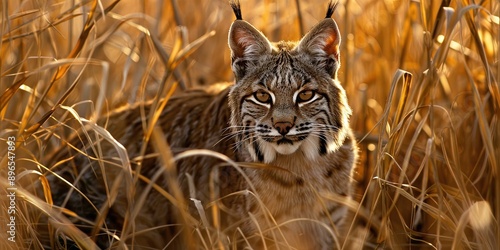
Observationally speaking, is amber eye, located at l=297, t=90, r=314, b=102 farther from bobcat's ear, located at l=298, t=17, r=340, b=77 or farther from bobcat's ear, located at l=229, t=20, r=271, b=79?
bobcat's ear, located at l=229, t=20, r=271, b=79

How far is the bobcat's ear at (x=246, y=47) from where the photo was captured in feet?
14.2

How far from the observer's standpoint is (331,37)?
4.28 metres

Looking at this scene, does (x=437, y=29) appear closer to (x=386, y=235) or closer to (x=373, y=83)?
(x=386, y=235)

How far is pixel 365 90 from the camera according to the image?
215 inches

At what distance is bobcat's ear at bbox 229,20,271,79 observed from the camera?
4.34m

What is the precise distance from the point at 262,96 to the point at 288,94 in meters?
0.15

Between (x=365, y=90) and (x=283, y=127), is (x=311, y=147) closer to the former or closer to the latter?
(x=283, y=127)

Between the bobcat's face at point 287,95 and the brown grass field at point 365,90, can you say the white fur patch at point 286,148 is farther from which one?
the brown grass field at point 365,90

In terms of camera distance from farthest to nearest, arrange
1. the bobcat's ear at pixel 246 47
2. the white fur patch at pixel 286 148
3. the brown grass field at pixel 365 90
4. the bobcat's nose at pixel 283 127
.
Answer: the bobcat's ear at pixel 246 47
the white fur patch at pixel 286 148
the bobcat's nose at pixel 283 127
the brown grass field at pixel 365 90

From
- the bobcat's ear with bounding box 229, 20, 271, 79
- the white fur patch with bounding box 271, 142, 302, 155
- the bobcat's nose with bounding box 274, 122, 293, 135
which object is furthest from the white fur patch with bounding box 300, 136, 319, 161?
the bobcat's ear with bounding box 229, 20, 271, 79

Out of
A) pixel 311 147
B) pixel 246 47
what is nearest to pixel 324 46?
pixel 246 47

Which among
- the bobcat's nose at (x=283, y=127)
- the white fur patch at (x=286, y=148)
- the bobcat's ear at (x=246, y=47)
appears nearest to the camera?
the bobcat's nose at (x=283, y=127)

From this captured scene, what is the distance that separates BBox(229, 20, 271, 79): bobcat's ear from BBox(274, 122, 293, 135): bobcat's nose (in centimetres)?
53

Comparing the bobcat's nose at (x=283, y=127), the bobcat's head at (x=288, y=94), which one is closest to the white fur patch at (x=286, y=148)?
the bobcat's head at (x=288, y=94)
